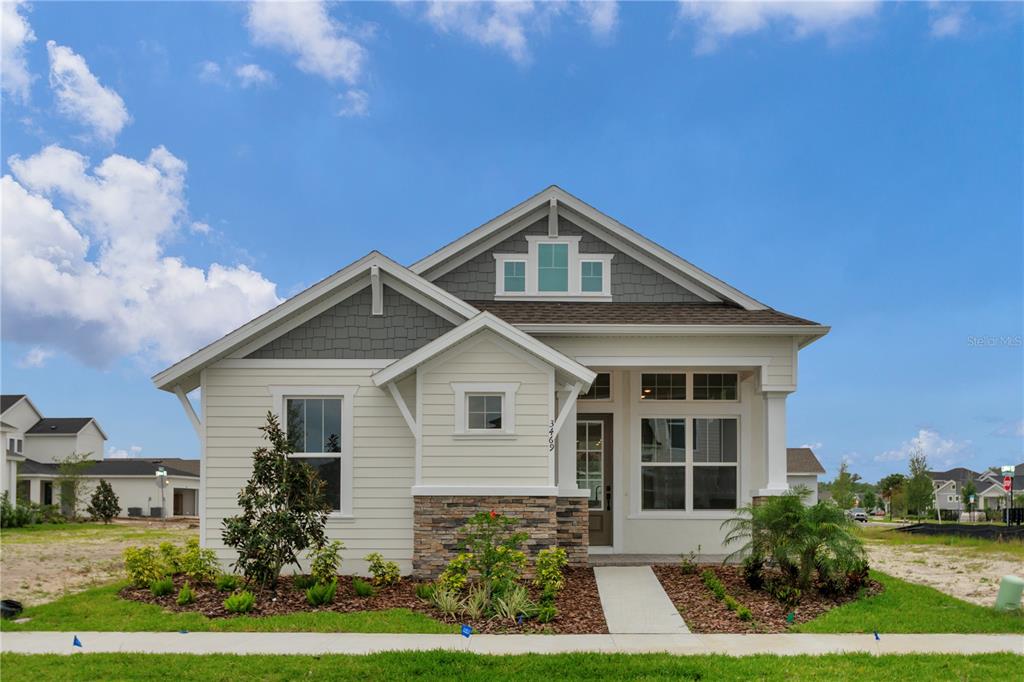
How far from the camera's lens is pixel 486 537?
36.3ft

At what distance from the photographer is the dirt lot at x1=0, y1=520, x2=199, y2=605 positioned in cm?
1311

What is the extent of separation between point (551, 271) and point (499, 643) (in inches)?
329

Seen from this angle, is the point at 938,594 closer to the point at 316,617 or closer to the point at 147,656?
the point at 316,617

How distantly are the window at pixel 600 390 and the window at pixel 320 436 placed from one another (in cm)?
446

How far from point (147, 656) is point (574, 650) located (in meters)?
4.20

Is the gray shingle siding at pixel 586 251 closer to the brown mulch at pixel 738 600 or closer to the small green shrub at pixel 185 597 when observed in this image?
the brown mulch at pixel 738 600

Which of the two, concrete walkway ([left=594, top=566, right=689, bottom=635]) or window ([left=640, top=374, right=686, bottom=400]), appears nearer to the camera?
concrete walkway ([left=594, top=566, right=689, bottom=635])

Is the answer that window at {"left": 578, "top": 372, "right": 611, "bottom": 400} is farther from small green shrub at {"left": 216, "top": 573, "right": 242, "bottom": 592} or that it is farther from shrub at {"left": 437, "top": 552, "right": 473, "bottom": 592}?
small green shrub at {"left": 216, "top": 573, "right": 242, "bottom": 592}

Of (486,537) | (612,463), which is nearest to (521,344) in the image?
(486,537)

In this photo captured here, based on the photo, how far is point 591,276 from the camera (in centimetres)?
1603

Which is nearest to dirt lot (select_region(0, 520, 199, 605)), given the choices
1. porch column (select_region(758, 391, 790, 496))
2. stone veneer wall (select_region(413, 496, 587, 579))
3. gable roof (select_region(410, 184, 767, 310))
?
stone veneer wall (select_region(413, 496, 587, 579))

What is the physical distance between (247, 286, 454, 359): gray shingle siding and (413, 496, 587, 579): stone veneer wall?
8.22 ft

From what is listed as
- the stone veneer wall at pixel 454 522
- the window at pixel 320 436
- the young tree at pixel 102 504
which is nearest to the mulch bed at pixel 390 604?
the stone veneer wall at pixel 454 522

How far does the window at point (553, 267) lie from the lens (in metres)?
16.0
